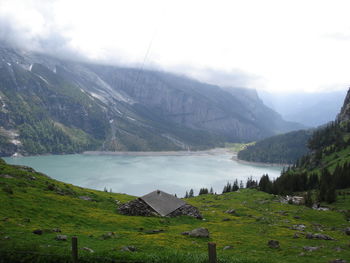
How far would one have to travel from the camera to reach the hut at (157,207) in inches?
1922

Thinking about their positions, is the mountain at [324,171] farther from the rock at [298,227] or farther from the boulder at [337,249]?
the boulder at [337,249]

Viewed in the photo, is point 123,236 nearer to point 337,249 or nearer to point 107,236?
point 107,236

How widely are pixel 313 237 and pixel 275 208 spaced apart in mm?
38699

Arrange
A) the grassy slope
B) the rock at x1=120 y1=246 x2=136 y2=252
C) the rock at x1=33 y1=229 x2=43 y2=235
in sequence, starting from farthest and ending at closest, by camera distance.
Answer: the rock at x1=33 y1=229 x2=43 y2=235 < the rock at x1=120 y1=246 x2=136 y2=252 < the grassy slope

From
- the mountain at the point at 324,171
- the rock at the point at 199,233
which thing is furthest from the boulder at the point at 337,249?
the mountain at the point at 324,171

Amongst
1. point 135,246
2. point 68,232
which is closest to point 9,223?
point 68,232

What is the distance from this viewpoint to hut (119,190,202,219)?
4881cm

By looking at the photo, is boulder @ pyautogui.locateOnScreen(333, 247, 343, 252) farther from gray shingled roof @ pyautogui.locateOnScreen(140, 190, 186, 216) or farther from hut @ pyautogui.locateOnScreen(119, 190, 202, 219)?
gray shingled roof @ pyautogui.locateOnScreen(140, 190, 186, 216)

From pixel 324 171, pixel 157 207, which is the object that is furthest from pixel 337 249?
pixel 324 171

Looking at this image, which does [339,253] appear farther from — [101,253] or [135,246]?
[101,253]

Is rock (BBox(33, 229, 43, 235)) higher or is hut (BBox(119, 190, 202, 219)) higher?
rock (BBox(33, 229, 43, 235))

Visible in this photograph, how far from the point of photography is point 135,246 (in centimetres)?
2438

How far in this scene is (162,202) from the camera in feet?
169

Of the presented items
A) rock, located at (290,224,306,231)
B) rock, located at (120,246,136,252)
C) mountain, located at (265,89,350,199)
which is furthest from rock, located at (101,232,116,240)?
mountain, located at (265,89,350,199)
